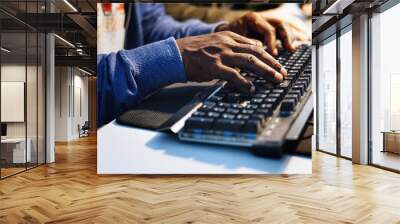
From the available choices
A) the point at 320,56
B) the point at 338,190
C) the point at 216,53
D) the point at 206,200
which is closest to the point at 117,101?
the point at 216,53

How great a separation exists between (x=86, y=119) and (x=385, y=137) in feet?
42.8

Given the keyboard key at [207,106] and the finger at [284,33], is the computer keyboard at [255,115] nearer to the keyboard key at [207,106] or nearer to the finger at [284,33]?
the keyboard key at [207,106]

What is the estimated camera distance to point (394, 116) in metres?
5.89

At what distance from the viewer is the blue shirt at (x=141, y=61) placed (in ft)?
16.3

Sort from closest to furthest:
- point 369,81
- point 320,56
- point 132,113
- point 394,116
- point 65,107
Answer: point 132,113
point 394,116
point 369,81
point 320,56
point 65,107

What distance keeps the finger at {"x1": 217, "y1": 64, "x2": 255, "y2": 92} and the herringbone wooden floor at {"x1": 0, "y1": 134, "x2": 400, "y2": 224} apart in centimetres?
121

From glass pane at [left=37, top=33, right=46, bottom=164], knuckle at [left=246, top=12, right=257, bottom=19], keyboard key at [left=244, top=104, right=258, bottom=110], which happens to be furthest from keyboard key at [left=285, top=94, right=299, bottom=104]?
glass pane at [left=37, top=33, right=46, bottom=164]

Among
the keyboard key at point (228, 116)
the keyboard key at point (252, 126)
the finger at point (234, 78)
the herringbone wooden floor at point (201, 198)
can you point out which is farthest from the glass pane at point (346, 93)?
the keyboard key at point (228, 116)

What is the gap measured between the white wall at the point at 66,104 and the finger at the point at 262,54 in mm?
9591

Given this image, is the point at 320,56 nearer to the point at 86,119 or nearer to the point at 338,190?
the point at 338,190

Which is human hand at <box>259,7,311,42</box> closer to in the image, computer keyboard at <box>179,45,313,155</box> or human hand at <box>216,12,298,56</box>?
human hand at <box>216,12,298,56</box>

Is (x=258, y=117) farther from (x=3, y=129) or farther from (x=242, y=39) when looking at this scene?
(x=3, y=129)

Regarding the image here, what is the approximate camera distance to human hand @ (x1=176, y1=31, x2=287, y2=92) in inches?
196

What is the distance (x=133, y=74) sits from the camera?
4965 millimetres
